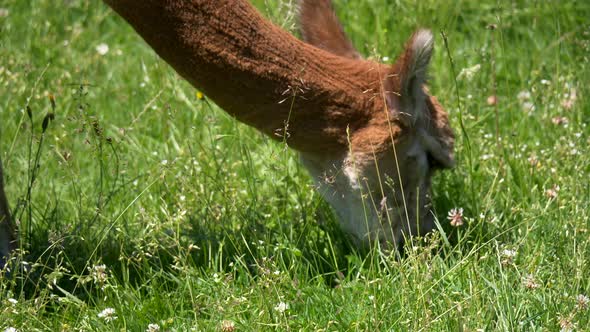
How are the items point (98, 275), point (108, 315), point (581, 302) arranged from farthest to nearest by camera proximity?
point (108, 315) < point (98, 275) < point (581, 302)

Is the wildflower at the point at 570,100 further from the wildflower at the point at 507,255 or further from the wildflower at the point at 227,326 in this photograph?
the wildflower at the point at 227,326

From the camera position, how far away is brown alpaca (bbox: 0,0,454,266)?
12.5ft

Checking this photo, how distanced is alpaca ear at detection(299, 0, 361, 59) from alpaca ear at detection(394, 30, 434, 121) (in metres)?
0.44

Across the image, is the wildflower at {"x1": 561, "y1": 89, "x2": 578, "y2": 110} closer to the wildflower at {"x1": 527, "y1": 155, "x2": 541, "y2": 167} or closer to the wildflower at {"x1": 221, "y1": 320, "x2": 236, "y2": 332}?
the wildflower at {"x1": 527, "y1": 155, "x2": 541, "y2": 167}

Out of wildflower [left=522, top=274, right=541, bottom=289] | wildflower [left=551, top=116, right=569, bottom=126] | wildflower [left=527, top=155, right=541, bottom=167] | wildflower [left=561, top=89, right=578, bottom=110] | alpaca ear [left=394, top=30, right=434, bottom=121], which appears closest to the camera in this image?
wildflower [left=522, top=274, right=541, bottom=289]

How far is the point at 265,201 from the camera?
4957 mm

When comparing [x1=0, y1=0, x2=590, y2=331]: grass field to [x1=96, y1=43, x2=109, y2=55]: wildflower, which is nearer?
[x1=0, y1=0, x2=590, y2=331]: grass field

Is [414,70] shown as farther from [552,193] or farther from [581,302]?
[581,302]

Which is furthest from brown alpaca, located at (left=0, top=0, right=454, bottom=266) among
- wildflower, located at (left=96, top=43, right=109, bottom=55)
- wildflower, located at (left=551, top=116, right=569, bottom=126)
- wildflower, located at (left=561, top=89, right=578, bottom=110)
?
wildflower, located at (left=96, top=43, right=109, bottom=55)

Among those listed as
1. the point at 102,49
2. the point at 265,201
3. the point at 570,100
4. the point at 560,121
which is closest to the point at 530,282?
the point at 265,201

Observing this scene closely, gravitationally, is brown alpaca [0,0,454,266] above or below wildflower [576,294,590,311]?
above

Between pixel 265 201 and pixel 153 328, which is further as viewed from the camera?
pixel 265 201

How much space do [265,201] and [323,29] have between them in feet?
3.04

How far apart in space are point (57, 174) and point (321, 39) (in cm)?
175
